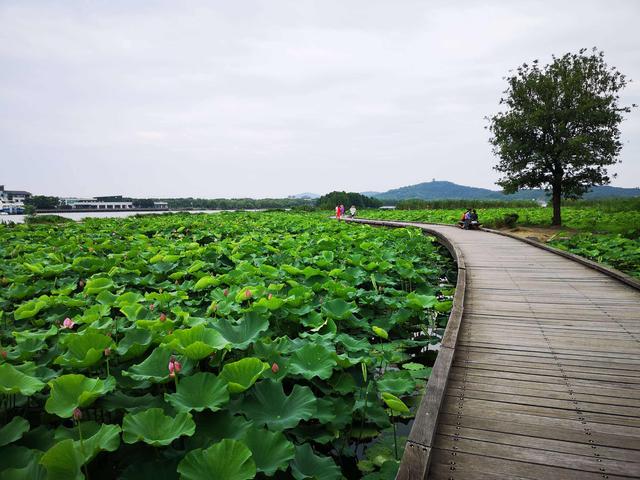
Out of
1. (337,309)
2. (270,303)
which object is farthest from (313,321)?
(270,303)

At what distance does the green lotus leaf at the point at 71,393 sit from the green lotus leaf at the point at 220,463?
0.59 m

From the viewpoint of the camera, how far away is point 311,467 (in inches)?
61.5

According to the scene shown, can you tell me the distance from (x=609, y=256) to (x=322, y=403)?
6.97m

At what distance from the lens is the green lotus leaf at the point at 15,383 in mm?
1594

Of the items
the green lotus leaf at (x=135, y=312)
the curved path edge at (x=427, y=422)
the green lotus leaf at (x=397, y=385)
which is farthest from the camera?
the green lotus leaf at (x=135, y=312)

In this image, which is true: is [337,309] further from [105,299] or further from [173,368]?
[105,299]

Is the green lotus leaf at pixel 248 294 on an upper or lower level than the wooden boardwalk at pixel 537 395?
upper

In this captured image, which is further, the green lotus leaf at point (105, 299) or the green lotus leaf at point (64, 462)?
the green lotus leaf at point (105, 299)

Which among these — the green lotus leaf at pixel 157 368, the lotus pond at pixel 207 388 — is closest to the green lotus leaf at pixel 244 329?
→ the lotus pond at pixel 207 388

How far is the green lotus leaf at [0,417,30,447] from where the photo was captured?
4.69 ft

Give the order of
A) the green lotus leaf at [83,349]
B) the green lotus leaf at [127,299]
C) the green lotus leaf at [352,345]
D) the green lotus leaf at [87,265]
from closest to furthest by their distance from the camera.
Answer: the green lotus leaf at [83,349]
the green lotus leaf at [352,345]
the green lotus leaf at [127,299]
the green lotus leaf at [87,265]

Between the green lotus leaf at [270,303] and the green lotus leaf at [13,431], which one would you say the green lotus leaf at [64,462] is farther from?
the green lotus leaf at [270,303]

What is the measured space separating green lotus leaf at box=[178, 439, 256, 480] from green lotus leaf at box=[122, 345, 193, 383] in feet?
2.02

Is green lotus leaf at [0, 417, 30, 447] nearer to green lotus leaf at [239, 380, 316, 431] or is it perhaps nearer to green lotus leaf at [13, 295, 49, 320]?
green lotus leaf at [239, 380, 316, 431]
